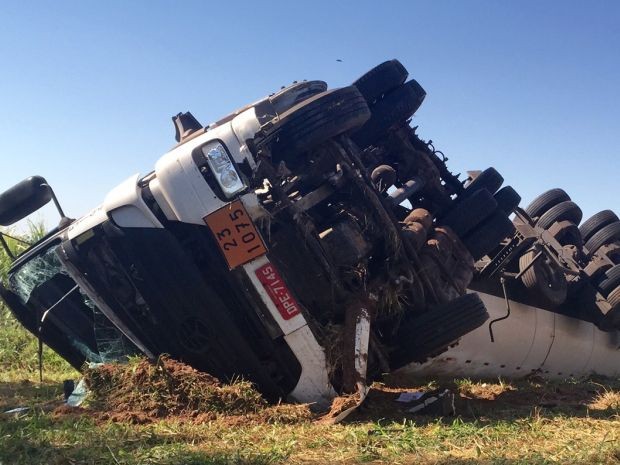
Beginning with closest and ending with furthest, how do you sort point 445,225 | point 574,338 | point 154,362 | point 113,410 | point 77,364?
point 113,410 < point 154,362 < point 77,364 < point 445,225 < point 574,338

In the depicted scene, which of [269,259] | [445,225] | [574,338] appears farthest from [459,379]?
[269,259]

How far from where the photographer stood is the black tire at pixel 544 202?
777 centimetres

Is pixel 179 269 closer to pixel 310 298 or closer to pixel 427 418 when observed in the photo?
pixel 310 298

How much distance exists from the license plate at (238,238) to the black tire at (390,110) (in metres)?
1.84

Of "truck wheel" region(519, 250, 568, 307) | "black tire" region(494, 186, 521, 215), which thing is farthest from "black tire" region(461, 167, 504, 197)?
"truck wheel" region(519, 250, 568, 307)

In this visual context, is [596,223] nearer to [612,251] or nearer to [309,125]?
[612,251]

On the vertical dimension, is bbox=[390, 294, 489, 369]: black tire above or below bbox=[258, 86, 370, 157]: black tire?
below

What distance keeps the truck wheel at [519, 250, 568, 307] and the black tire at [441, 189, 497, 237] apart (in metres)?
0.69

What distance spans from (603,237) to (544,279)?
82.3 inches

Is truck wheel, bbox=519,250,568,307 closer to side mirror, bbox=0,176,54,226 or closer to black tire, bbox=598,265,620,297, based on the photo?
black tire, bbox=598,265,620,297

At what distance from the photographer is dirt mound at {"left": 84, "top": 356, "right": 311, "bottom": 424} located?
4051 mm

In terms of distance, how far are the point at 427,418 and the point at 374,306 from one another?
2.69ft

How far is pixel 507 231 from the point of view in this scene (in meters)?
5.72

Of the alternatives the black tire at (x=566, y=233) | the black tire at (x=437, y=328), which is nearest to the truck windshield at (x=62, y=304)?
the black tire at (x=437, y=328)
